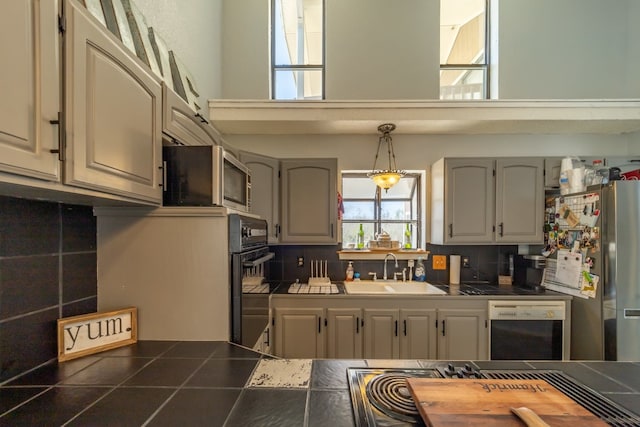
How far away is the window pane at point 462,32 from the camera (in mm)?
3070

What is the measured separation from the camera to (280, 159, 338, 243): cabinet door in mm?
2705

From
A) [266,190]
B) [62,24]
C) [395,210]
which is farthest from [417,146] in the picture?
[62,24]

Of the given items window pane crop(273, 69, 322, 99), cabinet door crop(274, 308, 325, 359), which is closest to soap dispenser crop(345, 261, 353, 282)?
cabinet door crop(274, 308, 325, 359)

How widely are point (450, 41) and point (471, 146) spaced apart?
122 cm

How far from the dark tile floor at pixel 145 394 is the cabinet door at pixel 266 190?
1.58 meters

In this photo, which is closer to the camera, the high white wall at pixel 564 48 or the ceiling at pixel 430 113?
the ceiling at pixel 430 113

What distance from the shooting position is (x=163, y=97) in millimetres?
1317

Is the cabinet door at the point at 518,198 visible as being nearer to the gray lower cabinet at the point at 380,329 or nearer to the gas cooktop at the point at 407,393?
the gray lower cabinet at the point at 380,329

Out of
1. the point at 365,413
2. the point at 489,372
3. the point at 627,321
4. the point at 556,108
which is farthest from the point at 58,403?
the point at 556,108

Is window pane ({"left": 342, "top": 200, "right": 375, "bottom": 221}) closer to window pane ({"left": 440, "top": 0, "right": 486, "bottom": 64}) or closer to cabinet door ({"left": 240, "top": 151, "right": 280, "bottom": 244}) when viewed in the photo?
cabinet door ({"left": 240, "top": 151, "right": 280, "bottom": 244})

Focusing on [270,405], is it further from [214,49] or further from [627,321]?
[214,49]

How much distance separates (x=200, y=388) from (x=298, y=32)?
3493mm

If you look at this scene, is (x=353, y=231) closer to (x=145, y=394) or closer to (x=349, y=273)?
(x=349, y=273)

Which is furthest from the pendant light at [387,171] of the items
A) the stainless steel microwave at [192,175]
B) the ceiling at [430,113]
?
the stainless steel microwave at [192,175]
